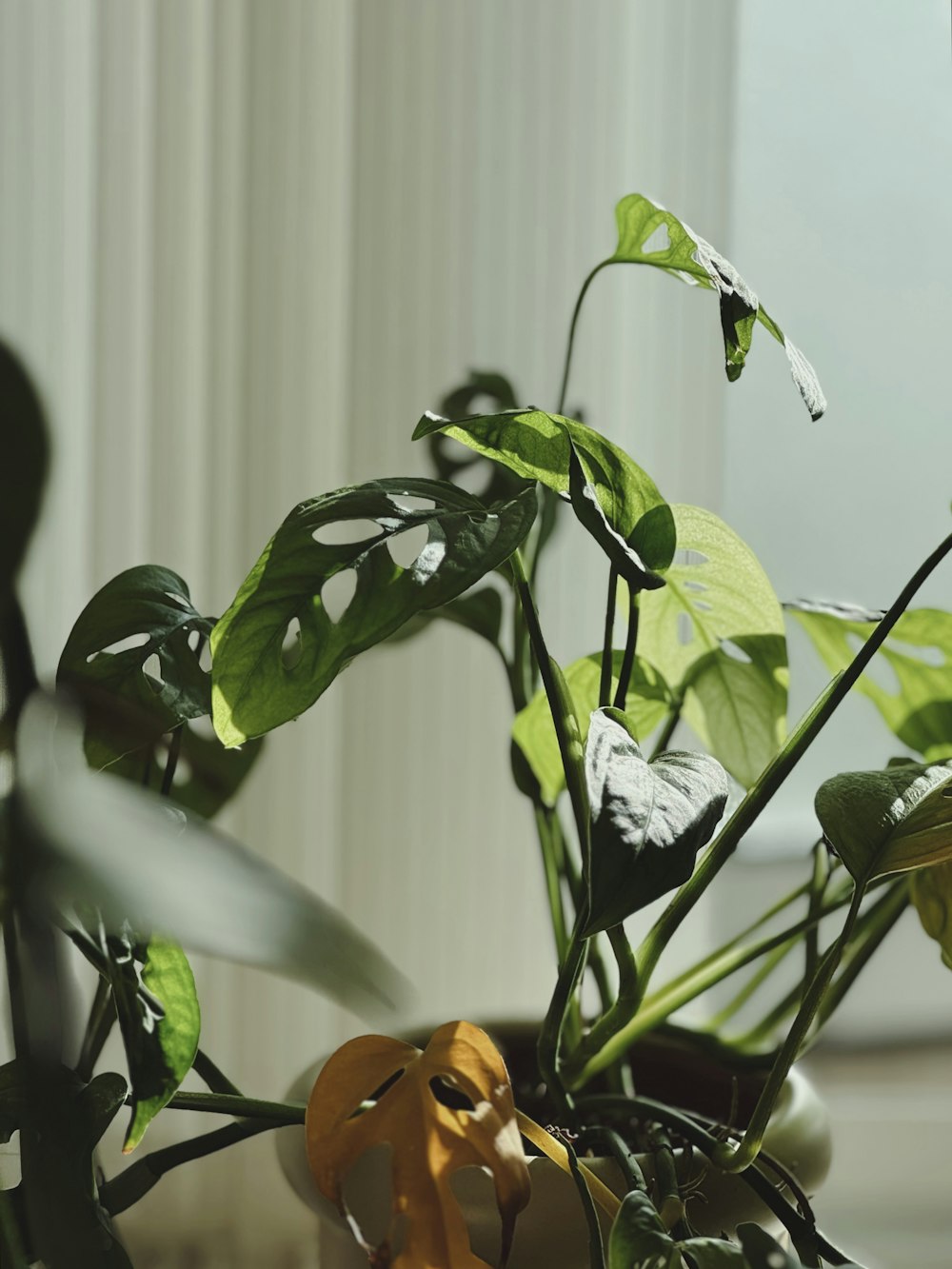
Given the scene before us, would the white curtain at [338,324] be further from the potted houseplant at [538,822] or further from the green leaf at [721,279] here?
the green leaf at [721,279]

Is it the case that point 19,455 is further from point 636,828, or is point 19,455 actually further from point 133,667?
point 636,828

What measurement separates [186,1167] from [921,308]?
102cm

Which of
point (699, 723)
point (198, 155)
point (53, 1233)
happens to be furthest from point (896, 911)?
point (198, 155)

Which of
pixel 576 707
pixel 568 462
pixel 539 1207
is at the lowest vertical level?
pixel 539 1207

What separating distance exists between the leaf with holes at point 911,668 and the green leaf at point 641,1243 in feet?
1.01

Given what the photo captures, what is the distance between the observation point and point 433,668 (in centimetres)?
93

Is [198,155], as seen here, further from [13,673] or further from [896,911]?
[896,911]

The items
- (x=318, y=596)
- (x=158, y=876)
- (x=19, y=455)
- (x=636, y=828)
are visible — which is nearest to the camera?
(x=636, y=828)

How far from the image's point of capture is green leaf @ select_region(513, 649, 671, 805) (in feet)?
1.84

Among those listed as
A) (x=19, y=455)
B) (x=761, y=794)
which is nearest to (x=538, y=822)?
(x=761, y=794)

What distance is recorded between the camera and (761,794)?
43 centimetres

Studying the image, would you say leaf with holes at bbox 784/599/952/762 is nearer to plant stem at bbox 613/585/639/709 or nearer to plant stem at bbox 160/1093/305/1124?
plant stem at bbox 613/585/639/709

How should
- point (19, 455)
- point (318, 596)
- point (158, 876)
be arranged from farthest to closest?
point (19, 455), point (158, 876), point (318, 596)

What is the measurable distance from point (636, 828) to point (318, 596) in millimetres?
164
